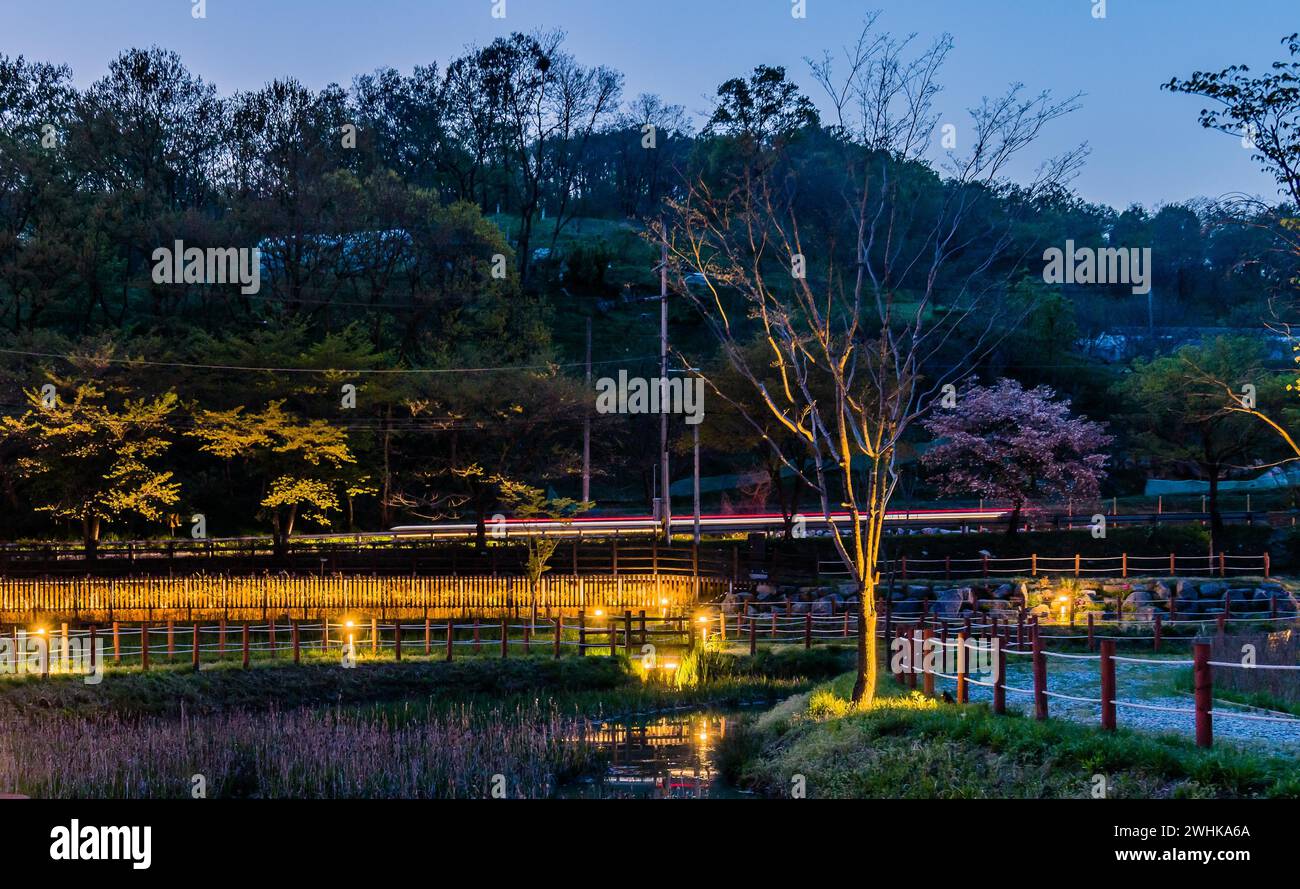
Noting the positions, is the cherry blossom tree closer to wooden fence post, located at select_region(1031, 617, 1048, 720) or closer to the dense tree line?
the dense tree line

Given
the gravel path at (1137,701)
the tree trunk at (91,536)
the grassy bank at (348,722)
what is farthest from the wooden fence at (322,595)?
the gravel path at (1137,701)

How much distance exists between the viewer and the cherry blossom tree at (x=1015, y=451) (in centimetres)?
4472

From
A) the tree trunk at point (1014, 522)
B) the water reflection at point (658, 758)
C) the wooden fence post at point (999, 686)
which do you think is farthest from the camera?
the tree trunk at point (1014, 522)

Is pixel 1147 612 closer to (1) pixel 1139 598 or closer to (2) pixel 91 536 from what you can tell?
(1) pixel 1139 598

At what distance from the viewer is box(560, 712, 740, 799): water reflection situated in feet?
60.0

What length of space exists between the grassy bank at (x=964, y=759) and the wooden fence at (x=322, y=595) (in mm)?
15791

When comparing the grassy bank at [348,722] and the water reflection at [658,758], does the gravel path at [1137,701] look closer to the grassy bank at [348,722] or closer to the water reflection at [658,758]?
the water reflection at [658,758]

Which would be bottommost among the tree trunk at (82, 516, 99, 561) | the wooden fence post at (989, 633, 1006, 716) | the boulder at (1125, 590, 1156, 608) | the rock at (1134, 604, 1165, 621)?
the rock at (1134, 604, 1165, 621)

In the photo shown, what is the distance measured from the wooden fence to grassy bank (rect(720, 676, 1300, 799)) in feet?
51.8

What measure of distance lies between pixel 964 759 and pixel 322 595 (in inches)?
1016

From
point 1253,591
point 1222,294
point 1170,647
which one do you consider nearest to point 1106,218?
point 1222,294

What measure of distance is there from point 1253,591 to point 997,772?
2727 centimetres

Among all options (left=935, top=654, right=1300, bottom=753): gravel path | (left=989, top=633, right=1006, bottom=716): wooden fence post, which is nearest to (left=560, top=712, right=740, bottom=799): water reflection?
(left=989, top=633, right=1006, bottom=716): wooden fence post
